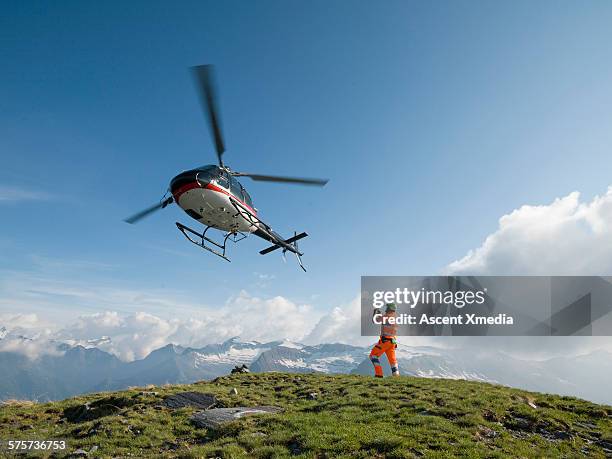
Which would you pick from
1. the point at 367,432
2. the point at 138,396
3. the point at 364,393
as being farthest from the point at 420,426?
the point at 138,396

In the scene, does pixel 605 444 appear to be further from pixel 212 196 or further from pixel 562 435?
pixel 212 196

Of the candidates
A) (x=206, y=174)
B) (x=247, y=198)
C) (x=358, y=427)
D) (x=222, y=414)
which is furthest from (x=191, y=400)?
(x=247, y=198)

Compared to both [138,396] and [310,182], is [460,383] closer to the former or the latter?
[310,182]

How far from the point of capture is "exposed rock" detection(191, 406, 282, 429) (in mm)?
13719

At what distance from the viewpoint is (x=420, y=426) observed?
461 inches

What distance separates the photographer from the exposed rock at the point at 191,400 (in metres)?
16.7

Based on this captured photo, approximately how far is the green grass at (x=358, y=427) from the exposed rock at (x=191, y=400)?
0.56m

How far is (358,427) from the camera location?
11727 mm

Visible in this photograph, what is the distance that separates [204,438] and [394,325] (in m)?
14.9

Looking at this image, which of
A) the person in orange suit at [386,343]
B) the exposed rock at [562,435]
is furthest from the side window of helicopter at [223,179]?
the exposed rock at [562,435]

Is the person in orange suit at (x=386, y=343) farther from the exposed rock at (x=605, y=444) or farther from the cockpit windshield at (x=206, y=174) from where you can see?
the cockpit windshield at (x=206, y=174)

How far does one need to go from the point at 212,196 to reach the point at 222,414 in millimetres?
11311

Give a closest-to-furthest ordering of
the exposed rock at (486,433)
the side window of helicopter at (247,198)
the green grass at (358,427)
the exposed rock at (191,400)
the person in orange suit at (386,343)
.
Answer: the green grass at (358,427) → the exposed rock at (486,433) → the exposed rock at (191,400) → the side window of helicopter at (247,198) → the person in orange suit at (386,343)

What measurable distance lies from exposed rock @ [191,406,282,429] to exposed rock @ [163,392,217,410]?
1563mm
